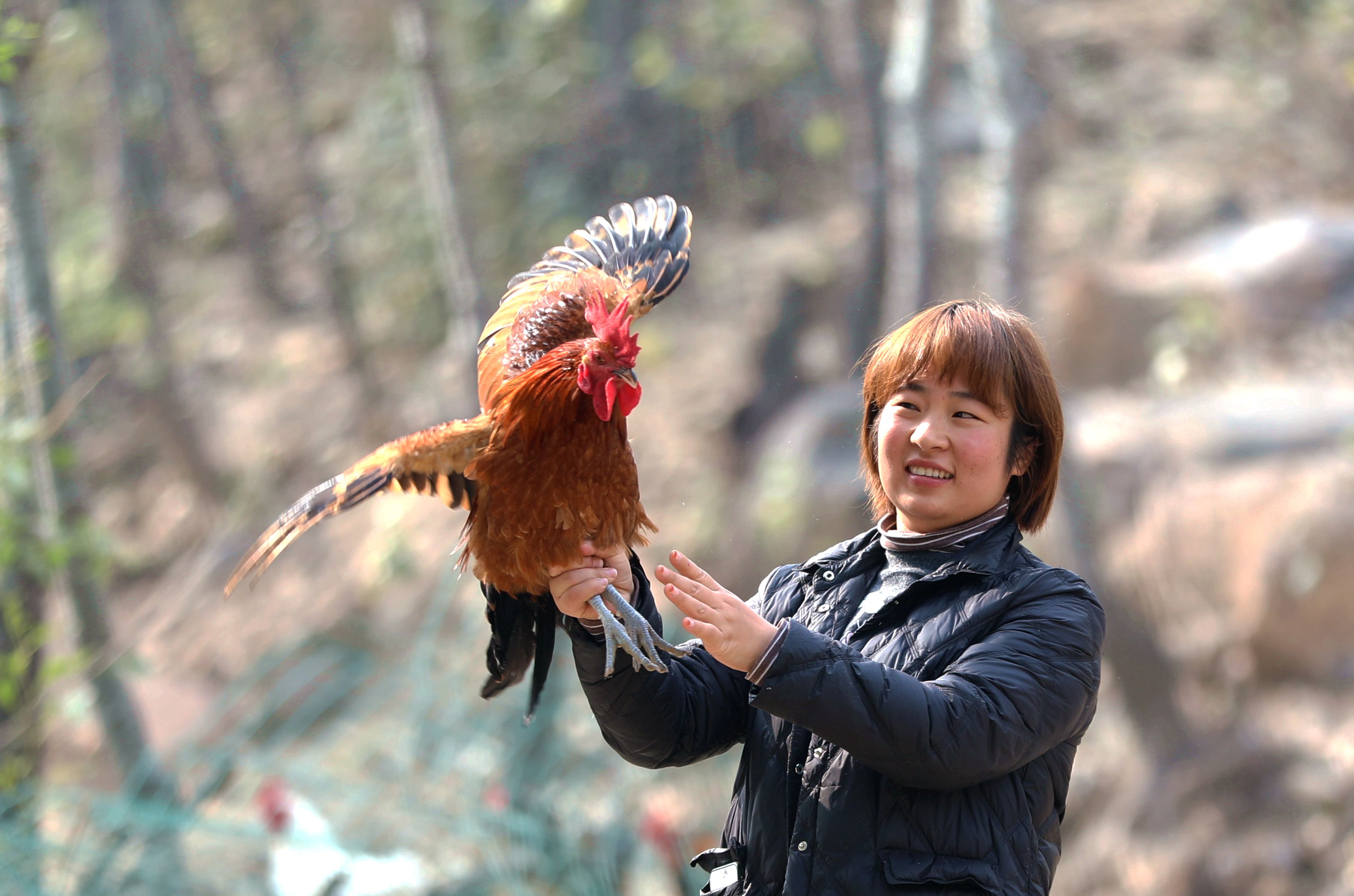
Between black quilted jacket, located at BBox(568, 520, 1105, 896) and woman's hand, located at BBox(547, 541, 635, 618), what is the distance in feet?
0.21

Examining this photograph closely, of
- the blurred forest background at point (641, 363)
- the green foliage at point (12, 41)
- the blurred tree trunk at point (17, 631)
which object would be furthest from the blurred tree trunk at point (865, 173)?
the green foliage at point (12, 41)

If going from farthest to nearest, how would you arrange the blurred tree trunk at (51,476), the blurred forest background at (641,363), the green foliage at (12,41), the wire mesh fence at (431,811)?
the blurred forest background at (641,363) → the blurred tree trunk at (51,476) → the wire mesh fence at (431,811) → the green foliage at (12,41)

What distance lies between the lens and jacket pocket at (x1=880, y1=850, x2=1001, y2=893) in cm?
134

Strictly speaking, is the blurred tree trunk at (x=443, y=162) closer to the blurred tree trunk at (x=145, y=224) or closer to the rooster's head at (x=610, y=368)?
the rooster's head at (x=610, y=368)

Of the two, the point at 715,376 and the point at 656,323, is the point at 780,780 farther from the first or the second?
the point at 656,323

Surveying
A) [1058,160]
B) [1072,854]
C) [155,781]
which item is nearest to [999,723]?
[155,781]

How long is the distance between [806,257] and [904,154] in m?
1.84

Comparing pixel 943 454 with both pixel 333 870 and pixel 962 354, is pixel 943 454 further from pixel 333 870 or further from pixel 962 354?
pixel 333 870

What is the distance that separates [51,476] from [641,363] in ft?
16.6

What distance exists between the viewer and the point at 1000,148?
18.8 ft

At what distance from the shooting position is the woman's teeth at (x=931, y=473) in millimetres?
1528

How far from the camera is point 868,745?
130 centimetres

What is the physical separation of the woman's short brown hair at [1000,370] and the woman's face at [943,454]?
0.02 m

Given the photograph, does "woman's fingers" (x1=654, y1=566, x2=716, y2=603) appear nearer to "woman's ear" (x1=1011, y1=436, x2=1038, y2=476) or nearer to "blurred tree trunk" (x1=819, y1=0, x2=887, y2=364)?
"woman's ear" (x1=1011, y1=436, x2=1038, y2=476)
